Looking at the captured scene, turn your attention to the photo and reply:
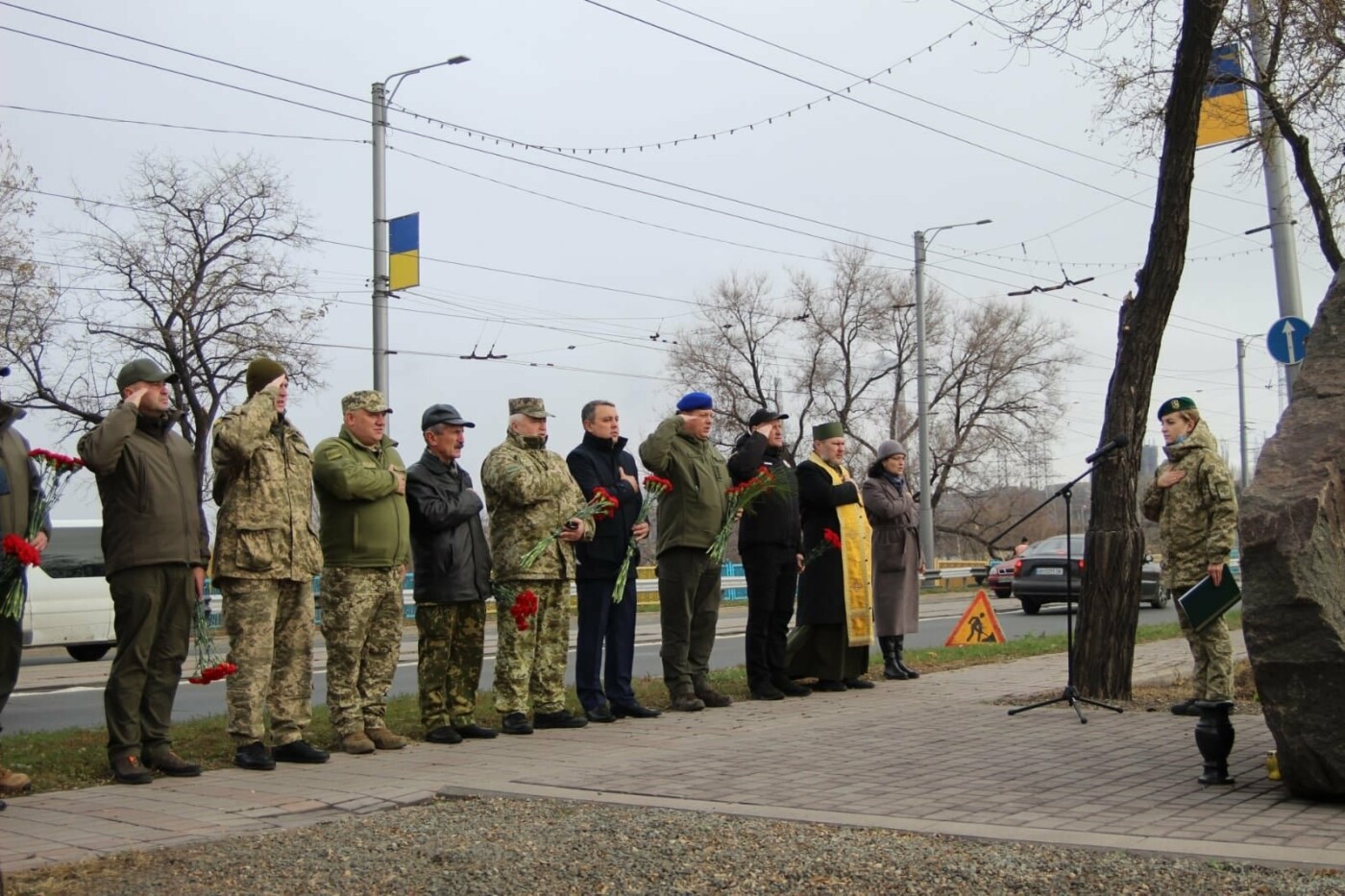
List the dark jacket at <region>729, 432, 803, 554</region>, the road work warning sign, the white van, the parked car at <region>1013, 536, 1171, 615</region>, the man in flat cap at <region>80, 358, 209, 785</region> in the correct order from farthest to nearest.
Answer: the parked car at <region>1013, 536, 1171, 615</region>
the white van
the road work warning sign
the dark jacket at <region>729, 432, 803, 554</region>
the man in flat cap at <region>80, 358, 209, 785</region>

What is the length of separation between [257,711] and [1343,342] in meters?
5.59

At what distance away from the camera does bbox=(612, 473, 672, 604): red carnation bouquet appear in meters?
9.35

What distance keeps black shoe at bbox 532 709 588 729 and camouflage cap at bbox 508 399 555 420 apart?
6.26ft

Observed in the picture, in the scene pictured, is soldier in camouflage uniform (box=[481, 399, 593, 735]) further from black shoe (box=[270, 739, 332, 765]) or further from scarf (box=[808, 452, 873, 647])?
scarf (box=[808, 452, 873, 647])

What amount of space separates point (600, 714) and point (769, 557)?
78.8 inches

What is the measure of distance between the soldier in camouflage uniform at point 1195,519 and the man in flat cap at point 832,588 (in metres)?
2.63

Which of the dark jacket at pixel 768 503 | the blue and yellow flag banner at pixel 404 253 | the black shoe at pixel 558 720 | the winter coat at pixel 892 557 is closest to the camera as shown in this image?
the black shoe at pixel 558 720

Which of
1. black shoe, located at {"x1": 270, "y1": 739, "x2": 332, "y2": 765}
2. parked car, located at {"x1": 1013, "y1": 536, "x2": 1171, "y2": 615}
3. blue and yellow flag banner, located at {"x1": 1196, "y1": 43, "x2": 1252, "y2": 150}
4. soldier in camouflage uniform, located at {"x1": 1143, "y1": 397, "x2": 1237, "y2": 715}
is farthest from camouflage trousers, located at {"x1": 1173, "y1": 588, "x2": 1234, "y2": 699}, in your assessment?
parked car, located at {"x1": 1013, "y1": 536, "x2": 1171, "y2": 615}

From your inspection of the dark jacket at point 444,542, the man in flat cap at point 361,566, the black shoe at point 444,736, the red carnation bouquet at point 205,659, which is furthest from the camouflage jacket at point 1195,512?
the red carnation bouquet at point 205,659

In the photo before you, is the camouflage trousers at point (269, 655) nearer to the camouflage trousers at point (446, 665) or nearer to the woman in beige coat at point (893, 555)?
the camouflage trousers at point (446, 665)

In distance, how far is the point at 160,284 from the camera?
33.0 meters

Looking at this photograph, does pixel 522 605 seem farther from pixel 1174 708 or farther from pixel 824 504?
pixel 1174 708

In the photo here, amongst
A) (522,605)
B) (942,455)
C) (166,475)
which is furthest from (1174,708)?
(942,455)

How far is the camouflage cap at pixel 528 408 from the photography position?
9.10m
